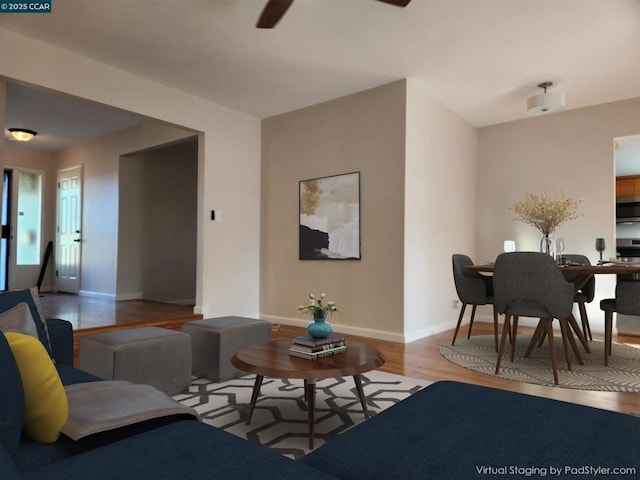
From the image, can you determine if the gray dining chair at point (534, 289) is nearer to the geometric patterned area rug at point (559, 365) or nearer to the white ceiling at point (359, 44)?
the geometric patterned area rug at point (559, 365)

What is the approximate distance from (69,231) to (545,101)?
7.33 meters

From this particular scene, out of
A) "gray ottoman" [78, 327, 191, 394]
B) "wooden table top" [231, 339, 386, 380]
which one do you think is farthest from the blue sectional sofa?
"gray ottoman" [78, 327, 191, 394]

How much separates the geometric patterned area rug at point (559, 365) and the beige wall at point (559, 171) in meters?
1.44

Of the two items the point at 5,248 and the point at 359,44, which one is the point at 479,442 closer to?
the point at 359,44

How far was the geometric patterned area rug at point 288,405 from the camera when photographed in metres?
2.08

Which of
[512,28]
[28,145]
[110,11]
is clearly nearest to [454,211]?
[512,28]

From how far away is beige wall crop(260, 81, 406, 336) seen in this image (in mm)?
4488

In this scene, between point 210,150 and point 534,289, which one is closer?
point 534,289

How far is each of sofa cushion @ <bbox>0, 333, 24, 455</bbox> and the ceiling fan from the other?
89.2 inches

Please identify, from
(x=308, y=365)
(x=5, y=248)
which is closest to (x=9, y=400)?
(x=308, y=365)

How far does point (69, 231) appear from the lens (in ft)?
24.2

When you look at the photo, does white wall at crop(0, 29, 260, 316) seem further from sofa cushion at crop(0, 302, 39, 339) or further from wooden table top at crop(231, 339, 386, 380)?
wooden table top at crop(231, 339, 386, 380)

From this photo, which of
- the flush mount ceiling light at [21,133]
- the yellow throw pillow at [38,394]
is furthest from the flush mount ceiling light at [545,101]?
the flush mount ceiling light at [21,133]

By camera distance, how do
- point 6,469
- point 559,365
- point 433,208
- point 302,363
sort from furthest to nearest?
point 433,208 → point 559,365 → point 302,363 → point 6,469
